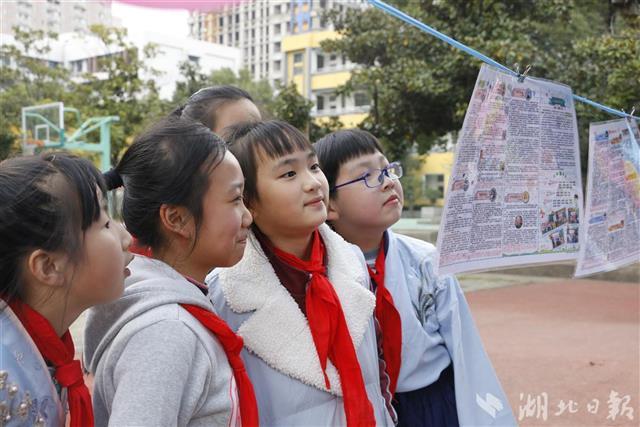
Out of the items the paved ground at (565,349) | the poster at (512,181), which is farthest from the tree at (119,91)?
the poster at (512,181)

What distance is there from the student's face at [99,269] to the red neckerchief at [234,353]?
0.13 meters

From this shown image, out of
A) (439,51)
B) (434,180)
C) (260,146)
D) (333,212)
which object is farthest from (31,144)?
(434,180)

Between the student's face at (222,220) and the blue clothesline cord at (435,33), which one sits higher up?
the blue clothesline cord at (435,33)

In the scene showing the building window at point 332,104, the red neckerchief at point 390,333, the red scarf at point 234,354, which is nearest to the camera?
the red scarf at point 234,354

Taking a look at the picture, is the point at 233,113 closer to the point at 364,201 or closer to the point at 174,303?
the point at 364,201

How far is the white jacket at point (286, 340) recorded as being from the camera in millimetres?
1498

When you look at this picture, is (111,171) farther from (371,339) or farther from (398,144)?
(398,144)

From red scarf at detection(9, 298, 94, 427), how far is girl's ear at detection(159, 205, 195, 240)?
0.30 m

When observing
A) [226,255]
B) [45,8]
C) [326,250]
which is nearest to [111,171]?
[226,255]

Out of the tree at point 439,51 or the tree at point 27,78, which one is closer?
the tree at point 439,51

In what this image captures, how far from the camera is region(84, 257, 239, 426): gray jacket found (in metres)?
1.11

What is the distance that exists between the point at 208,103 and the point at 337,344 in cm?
89

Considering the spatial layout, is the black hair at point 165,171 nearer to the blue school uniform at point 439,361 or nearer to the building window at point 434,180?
the blue school uniform at point 439,361

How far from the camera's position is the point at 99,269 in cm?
118
